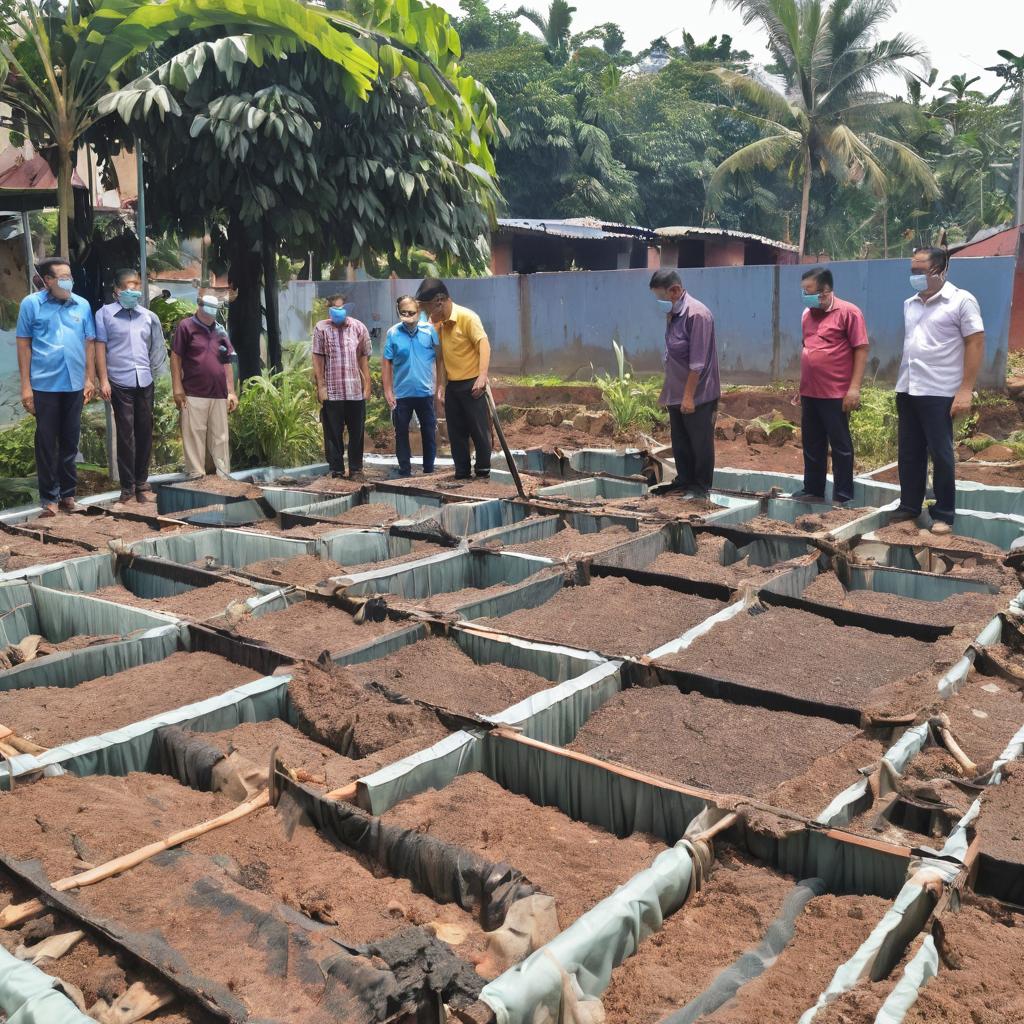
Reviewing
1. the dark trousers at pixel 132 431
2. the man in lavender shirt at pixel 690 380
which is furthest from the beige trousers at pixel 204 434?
the man in lavender shirt at pixel 690 380

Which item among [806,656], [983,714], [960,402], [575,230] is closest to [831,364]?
[960,402]

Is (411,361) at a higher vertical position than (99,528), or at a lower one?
higher

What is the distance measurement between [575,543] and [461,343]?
6.68 ft

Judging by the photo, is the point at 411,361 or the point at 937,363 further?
the point at 411,361

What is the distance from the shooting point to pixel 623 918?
2.43 meters

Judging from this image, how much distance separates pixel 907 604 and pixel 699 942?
2.82 meters

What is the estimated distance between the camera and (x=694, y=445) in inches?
268

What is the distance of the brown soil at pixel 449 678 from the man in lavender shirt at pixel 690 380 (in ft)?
9.61

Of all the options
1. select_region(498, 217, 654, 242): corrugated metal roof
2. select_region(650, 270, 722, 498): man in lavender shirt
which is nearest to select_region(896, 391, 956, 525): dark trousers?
select_region(650, 270, 722, 498): man in lavender shirt

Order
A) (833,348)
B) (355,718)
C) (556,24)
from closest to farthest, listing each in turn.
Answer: (355,718) → (833,348) → (556,24)

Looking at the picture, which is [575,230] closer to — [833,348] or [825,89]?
[825,89]

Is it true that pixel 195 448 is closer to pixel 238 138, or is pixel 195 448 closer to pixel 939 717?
pixel 238 138

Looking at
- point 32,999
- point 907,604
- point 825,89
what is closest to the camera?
point 32,999

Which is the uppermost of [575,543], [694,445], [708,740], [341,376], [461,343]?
[461,343]
